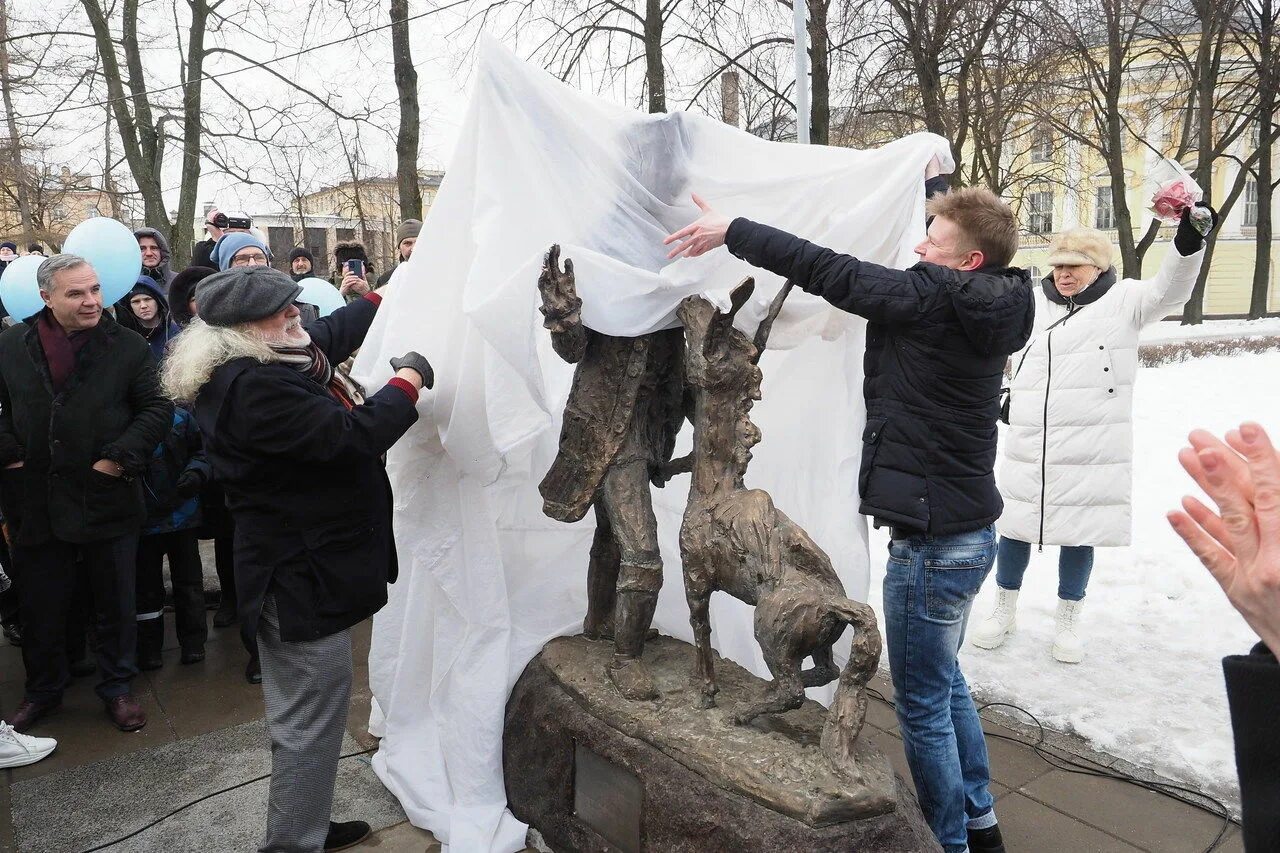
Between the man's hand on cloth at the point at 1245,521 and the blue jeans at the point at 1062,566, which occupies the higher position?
the man's hand on cloth at the point at 1245,521

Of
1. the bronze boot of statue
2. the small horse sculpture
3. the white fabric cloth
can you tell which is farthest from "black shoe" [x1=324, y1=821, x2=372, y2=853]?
the small horse sculpture

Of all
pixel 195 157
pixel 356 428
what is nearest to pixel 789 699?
pixel 356 428

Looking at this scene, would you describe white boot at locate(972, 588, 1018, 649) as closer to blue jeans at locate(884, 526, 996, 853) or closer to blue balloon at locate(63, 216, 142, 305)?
blue jeans at locate(884, 526, 996, 853)

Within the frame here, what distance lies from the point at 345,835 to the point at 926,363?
2253 mm

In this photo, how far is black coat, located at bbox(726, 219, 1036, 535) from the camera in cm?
223

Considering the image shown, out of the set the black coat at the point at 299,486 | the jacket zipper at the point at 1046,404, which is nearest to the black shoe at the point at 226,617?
the black coat at the point at 299,486

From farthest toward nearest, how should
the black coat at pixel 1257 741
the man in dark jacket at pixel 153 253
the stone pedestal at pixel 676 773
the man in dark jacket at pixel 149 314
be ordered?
the man in dark jacket at pixel 153 253 → the man in dark jacket at pixel 149 314 → the stone pedestal at pixel 676 773 → the black coat at pixel 1257 741

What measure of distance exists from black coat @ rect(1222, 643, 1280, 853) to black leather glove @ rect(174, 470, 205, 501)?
163 inches

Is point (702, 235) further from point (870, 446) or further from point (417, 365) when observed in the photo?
point (417, 365)

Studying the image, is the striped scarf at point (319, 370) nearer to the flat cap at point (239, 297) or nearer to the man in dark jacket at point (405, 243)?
the flat cap at point (239, 297)

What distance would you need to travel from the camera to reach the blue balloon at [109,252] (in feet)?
12.8

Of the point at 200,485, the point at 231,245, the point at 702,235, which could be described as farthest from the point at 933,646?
the point at 231,245

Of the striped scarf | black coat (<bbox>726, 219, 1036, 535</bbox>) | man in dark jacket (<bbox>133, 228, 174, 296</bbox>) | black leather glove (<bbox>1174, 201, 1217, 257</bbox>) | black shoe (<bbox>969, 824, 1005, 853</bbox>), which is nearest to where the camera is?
black coat (<bbox>726, 219, 1036, 535</bbox>)

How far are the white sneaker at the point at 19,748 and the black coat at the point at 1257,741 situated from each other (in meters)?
3.86
